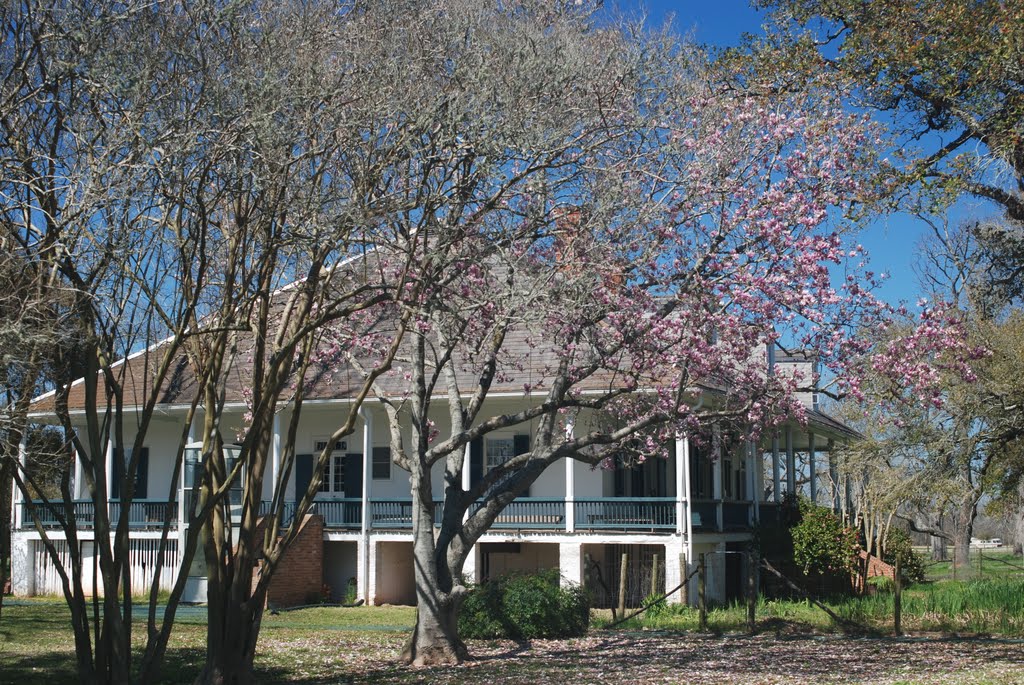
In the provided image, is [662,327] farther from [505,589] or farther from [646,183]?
[505,589]

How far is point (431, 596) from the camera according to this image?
14727 mm

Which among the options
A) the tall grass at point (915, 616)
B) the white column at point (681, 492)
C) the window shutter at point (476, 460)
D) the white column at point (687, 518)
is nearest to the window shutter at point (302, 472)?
the window shutter at point (476, 460)

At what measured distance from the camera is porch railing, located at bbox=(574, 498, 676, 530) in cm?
2247

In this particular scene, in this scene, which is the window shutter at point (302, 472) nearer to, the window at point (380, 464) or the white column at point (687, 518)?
the window at point (380, 464)

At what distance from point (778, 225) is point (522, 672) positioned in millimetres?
6165

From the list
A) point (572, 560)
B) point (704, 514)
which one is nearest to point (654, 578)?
point (572, 560)

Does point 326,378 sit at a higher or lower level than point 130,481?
higher

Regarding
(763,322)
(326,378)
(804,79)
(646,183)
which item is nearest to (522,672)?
(763,322)

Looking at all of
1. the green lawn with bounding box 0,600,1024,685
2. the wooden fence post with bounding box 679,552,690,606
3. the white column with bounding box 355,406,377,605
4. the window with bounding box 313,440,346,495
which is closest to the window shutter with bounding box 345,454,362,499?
the window with bounding box 313,440,346,495

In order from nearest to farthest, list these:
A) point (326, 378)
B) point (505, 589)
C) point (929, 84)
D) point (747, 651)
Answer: point (929, 84) < point (747, 651) < point (505, 589) < point (326, 378)

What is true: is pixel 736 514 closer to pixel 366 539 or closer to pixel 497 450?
pixel 497 450

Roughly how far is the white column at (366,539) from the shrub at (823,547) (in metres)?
8.83

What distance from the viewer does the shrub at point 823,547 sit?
23641 millimetres

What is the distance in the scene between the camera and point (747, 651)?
16.1m
